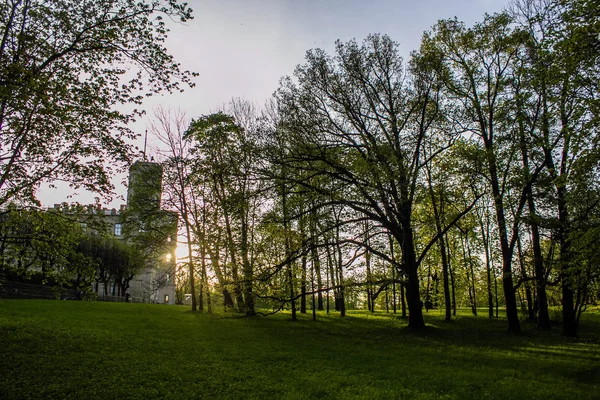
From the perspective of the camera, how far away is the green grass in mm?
9008

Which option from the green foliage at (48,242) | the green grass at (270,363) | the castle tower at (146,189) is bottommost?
the green grass at (270,363)

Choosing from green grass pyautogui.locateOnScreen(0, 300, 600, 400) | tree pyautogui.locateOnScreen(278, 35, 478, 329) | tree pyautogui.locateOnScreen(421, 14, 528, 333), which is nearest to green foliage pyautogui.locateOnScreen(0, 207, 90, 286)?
green grass pyautogui.locateOnScreen(0, 300, 600, 400)

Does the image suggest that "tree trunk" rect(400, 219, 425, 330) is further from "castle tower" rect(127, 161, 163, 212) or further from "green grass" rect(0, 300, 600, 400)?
"castle tower" rect(127, 161, 163, 212)

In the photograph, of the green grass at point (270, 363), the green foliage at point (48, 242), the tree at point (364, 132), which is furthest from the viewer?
the tree at point (364, 132)

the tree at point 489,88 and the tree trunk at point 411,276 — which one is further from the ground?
the tree at point 489,88

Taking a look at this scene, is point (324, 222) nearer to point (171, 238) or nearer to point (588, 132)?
point (588, 132)

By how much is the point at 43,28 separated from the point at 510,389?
1661 cm

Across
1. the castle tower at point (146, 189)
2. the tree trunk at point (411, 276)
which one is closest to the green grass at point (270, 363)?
the tree trunk at point (411, 276)

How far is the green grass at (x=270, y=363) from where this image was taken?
901cm

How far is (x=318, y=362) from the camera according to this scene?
1230 centimetres

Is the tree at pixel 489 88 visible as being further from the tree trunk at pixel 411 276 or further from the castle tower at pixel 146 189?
the castle tower at pixel 146 189

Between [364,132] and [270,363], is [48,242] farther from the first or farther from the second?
[364,132]

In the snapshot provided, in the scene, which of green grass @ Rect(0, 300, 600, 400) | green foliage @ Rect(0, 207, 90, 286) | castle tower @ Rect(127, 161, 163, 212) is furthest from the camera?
castle tower @ Rect(127, 161, 163, 212)

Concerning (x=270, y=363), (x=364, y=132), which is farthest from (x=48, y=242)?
(x=364, y=132)
